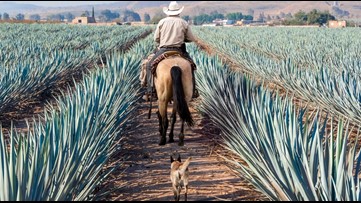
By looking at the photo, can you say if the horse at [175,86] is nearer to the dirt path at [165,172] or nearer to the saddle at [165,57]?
the saddle at [165,57]

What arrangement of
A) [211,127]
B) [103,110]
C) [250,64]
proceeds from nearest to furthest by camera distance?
[103,110], [211,127], [250,64]

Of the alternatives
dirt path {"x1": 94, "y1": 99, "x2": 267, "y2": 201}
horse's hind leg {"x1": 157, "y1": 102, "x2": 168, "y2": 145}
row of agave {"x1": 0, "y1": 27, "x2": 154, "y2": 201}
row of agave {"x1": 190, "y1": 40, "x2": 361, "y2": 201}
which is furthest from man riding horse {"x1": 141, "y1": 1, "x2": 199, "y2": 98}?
row of agave {"x1": 190, "y1": 40, "x2": 361, "y2": 201}

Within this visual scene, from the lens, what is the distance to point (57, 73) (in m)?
10.1

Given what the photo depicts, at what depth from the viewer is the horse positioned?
18.4 ft

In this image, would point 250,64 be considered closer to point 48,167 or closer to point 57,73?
point 57,73

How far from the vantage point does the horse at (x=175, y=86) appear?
18.4 feet

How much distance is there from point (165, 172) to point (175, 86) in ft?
3.49

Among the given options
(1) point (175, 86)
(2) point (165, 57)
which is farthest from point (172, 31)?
(1) point (175, 86)

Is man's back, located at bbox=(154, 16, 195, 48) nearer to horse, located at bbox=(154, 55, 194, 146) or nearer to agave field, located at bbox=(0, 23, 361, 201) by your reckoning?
horse, located at bbox=(154, 55, 194, 146)

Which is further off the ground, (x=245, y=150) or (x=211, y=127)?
(x=245, y=150)

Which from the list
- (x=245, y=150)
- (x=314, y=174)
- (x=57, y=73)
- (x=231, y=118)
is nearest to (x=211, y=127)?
(x=231, y=118)

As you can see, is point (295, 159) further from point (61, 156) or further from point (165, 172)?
point (165, 172)

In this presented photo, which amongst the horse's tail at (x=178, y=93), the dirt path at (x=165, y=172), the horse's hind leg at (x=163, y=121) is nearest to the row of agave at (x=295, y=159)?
the dirt path at (x=165, y=172)

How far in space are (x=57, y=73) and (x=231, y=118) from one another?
539cm
